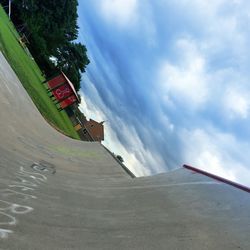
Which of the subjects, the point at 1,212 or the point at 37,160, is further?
the point at 37,160

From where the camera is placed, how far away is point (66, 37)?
62.8 meters

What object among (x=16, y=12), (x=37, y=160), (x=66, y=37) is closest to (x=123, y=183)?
(x=37, y=160)

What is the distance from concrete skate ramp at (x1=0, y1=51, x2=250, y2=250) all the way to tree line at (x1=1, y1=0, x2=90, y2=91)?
4464cm

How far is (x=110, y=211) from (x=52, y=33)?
5332 centimetres

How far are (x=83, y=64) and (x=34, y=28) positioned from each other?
10456mm

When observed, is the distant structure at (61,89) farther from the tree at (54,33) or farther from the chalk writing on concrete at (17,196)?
the chalk writing on concrete at (17,196)

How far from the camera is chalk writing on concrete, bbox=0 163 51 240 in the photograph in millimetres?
5105

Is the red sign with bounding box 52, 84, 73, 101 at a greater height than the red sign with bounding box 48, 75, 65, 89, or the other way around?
the red sign with bounding box 48, 75, 65, 89

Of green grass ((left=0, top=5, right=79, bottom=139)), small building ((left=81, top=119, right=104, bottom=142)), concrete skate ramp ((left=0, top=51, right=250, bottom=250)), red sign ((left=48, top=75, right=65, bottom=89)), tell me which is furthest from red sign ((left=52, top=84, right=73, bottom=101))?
concrete skate ramp ((left=0, top=51, right=250, bottom=250))

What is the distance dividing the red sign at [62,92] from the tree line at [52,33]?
43.9ft

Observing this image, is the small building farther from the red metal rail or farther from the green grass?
the red metal rail

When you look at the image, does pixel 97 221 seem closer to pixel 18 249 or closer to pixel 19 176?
pixel 18 249

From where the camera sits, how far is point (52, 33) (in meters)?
57.7

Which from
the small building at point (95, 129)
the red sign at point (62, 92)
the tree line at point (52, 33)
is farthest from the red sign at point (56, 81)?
the small building at point (95, 129)
